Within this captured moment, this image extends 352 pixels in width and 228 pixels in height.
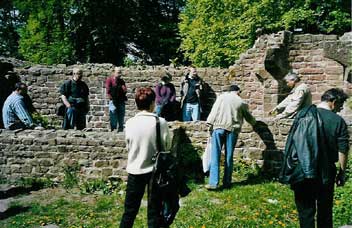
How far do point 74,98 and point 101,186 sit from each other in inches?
106

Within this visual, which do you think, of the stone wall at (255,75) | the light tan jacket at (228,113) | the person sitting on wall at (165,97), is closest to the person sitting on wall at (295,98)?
the light tan jacket at (228,113)

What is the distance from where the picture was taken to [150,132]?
5098mm

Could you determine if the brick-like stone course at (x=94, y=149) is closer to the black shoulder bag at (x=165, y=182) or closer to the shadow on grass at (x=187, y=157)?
the shadow on grass at (x=187, y=157)

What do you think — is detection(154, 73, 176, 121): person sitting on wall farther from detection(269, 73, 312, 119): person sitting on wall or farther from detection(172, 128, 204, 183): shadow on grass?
detection(269, 73, 312, 119): person sitting on wall

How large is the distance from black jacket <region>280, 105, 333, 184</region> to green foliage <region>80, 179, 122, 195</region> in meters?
4.02

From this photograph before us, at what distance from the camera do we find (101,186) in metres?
8.12

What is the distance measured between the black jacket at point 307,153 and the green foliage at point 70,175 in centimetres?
461

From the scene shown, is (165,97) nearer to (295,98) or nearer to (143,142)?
(295,98)

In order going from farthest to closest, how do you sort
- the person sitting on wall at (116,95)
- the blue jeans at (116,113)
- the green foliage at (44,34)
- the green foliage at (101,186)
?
1. the green foliage at (44,34)
2. the blue jeans at (116,113)
3. the person sitting on wall at (116,95)
4. the green foliage at (101,186)

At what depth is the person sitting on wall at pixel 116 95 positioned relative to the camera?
10.9m

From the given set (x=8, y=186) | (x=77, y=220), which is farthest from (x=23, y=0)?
(x=77, y=220)

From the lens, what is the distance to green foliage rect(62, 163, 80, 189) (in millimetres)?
8273

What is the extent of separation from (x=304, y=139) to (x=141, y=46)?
26.2 metres

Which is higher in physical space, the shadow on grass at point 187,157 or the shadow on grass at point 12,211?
the shadow on grass at point 187,157
